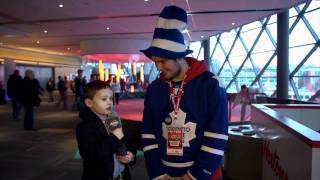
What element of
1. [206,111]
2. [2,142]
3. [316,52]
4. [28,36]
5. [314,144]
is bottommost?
[2,142]

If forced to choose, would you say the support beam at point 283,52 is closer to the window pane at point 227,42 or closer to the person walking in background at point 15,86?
the window pane at point 227,42

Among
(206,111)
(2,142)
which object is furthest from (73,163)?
(206,111)

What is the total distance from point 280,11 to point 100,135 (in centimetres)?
1144

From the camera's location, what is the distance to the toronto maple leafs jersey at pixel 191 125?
182cm

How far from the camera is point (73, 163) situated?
17.4ft

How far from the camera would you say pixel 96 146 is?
7.13 ft

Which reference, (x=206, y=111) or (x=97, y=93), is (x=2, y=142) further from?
(x=206, y=111)

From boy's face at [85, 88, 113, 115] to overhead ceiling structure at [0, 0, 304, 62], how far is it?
8.27m

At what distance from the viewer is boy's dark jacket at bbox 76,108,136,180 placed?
2146 mm

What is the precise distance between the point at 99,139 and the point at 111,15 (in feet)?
35.2

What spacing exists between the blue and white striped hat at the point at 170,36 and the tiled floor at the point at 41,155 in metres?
Answer: 2.93

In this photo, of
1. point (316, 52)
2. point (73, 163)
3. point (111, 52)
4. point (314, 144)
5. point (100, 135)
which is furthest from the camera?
point (111, 52)

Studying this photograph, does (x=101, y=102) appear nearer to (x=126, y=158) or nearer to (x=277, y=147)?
(x=126, y=158)

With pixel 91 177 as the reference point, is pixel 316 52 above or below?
above
